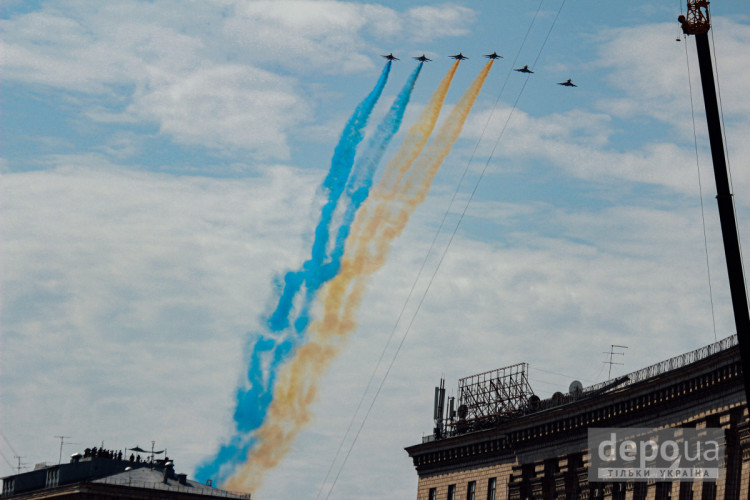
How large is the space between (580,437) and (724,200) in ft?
203

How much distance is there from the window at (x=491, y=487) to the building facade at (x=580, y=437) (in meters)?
0.09

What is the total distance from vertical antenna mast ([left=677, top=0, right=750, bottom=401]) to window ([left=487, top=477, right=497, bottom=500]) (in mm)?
74871

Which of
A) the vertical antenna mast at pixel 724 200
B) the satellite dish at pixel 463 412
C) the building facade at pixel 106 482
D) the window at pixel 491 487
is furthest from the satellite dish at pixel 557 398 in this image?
the vertical antenna mast at pixel 724 200

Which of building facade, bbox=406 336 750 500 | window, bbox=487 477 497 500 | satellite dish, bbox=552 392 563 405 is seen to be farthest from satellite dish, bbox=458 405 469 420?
satellite dish, bbox=552 392 563 405

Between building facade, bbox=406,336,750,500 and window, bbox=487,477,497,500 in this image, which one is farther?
window, bbox=487,477,497,500

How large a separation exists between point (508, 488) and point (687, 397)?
30.1 m

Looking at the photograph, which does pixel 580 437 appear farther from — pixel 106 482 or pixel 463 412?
pixel 106 482

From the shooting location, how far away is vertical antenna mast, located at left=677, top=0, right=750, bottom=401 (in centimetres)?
4656

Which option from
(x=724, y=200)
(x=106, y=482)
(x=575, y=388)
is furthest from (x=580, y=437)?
(x=106, y=482)

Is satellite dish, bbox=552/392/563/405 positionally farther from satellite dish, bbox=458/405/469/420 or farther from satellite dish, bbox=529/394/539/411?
satellite dish, bbox=458/405/469/420

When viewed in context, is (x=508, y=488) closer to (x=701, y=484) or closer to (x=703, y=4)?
(x=701, y=484)

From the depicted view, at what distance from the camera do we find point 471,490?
410 ft

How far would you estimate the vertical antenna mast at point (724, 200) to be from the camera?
4656cm

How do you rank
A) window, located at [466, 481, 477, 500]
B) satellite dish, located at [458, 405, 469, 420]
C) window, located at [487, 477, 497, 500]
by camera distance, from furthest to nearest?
satellite dish, located at [458, 405, 469, 420] → window, located at [466, 481, 477, 500] → window, located at [487, 477, 497, 500]
